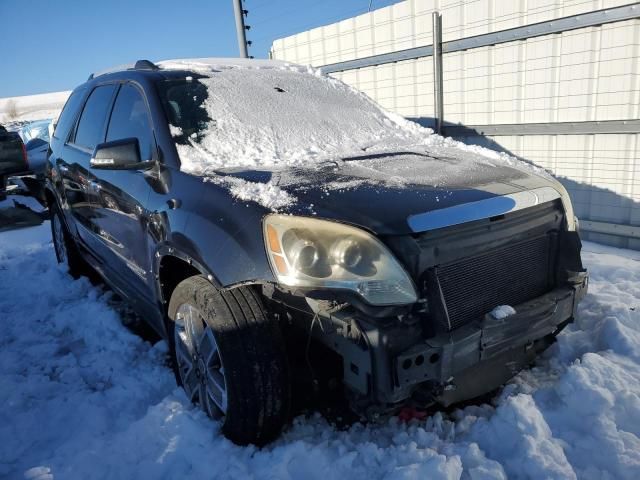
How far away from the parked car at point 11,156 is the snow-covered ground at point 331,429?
9.01m

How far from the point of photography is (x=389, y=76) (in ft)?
22.8

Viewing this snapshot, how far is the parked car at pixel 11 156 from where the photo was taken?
33.9 feet

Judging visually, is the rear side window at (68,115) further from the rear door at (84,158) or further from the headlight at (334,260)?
the headlight at (334,260)

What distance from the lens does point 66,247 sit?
4676mm

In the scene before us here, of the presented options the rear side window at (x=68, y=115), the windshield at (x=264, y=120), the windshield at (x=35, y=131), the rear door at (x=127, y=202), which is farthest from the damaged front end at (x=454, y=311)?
the windshield at (x=35, y=131)

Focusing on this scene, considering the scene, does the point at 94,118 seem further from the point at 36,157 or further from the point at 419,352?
the point at 36,157

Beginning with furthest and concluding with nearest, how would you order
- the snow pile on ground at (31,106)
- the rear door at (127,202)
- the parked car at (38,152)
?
the snow pile on ground at (31,106) → the parked car at (38,152) → the rear door at (127,202)

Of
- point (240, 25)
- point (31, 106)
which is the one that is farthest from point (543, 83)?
point (31, 106)

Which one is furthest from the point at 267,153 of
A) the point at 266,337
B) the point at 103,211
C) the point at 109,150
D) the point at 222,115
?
the point at 103,211

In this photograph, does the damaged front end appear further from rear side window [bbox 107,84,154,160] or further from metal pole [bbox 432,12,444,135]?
metal pole [bbox 432,12,444,135]

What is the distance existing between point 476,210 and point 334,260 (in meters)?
0.63

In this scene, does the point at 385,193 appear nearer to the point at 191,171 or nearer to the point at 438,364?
the point at 438,364

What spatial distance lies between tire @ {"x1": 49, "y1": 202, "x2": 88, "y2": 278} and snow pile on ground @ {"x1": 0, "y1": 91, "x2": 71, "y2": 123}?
62.1 meters

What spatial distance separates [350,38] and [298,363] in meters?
6.38
